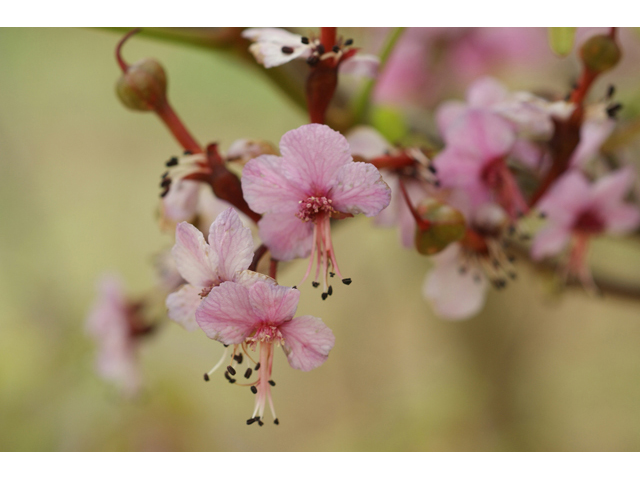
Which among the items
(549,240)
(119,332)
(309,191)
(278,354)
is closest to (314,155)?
(309,191)

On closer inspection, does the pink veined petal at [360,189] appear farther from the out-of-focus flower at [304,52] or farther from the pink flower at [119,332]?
the pink flower at [119,332]

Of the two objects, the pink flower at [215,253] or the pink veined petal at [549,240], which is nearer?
the pink flower at [215,253]

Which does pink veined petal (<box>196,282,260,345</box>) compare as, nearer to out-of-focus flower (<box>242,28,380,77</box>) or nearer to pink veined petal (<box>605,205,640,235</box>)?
out-of-focus flower (<box>242,28,380,77</box>)

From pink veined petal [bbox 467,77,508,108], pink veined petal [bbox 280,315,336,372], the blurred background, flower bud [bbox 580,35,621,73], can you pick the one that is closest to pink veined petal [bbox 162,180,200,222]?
pink veined petal [bbox 280,315,336,372]

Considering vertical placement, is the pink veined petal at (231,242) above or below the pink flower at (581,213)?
below

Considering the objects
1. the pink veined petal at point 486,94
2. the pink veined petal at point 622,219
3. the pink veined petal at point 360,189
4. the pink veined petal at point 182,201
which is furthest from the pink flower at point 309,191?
the pink veined petal at point 622,219

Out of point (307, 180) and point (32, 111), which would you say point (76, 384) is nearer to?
point (32, 111)

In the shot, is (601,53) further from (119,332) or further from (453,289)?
(119,332)
